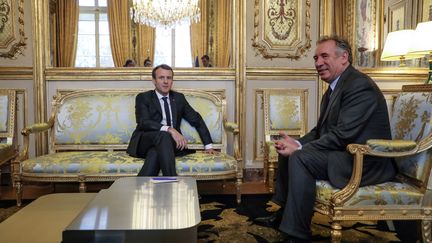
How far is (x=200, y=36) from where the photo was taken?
700 cm

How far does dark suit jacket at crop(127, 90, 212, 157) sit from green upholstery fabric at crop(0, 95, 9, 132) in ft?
4.23

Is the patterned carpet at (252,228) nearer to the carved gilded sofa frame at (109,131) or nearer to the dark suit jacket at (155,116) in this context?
the carved gilded sofa frame at (109,131)

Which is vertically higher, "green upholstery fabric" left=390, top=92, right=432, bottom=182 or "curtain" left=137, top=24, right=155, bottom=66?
"curtain" left=137, top=24, right=155, bottom=66

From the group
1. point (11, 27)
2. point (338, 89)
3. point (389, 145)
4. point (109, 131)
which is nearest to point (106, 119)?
point (109, 131)

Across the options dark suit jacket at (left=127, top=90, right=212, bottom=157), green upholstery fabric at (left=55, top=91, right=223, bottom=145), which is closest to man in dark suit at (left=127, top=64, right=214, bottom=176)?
dark suit jacket at (left=127, top=90, right=212, bottom=157)

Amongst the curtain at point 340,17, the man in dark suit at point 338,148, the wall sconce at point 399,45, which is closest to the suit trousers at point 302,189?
the man in dark suit at point 338,148

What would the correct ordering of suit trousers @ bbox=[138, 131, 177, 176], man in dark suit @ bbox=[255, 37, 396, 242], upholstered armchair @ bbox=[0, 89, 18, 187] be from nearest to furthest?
man in dark suit @ bbox=[255, 37, 396, 242], suit trousers @ bbox=[138, 131, 177, 176], upholstered armchair @ bbox=[0, 89, 18, 187]

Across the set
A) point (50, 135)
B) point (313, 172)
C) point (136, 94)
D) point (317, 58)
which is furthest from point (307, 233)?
point (50, 135)

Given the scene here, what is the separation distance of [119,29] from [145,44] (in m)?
0.54

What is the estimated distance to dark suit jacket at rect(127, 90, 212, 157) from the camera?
3037 millimetres

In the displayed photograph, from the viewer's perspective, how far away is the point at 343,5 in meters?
4.20

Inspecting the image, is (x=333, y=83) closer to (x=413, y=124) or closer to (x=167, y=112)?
(x=413, y=124)

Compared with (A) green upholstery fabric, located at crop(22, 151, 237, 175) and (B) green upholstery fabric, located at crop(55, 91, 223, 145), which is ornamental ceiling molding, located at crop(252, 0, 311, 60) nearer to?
(B) green upholstery fabric, located at crop(55, 91, 223, 145)

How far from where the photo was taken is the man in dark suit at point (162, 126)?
2.81 m
